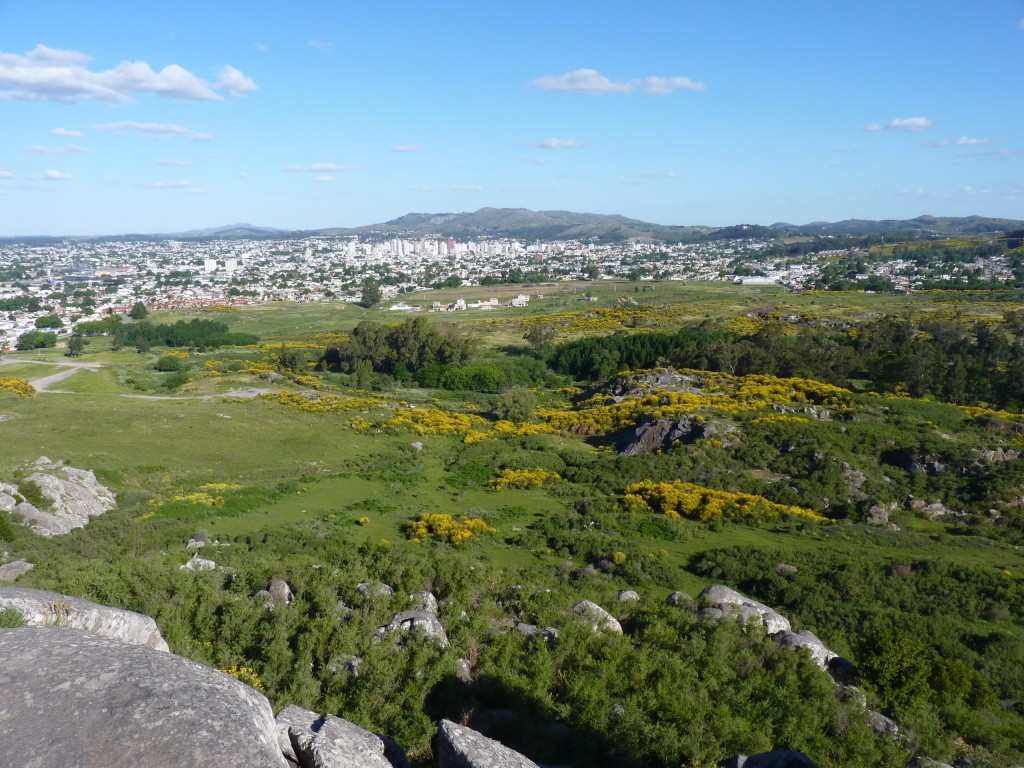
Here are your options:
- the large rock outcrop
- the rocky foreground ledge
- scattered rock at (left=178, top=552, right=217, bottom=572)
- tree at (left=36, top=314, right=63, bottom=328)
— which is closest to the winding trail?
the large rock outcrop

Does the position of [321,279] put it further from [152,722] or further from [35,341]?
[152,722]

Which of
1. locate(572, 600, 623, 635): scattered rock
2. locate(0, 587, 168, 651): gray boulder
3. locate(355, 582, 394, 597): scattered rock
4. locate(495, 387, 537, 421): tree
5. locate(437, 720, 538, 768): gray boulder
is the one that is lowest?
locate(495, 387, 537, 421): tree

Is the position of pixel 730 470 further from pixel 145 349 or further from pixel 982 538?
pixel 145 349

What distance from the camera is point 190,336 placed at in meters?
79.1

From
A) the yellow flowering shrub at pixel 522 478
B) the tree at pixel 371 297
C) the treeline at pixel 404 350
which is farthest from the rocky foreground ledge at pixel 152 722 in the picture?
the tree at pixel 371 297

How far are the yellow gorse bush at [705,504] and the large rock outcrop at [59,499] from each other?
66.0 feet

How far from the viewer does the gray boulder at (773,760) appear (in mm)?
8461

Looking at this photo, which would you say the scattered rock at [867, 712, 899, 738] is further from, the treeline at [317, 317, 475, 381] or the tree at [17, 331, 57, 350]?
the tree at [17, 331, 57, 350]

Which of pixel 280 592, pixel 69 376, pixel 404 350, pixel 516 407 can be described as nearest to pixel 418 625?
pixel 280 592

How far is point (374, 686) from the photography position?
997cm

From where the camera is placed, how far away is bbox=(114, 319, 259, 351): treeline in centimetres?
7651

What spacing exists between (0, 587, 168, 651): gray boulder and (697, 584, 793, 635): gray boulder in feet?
36.9

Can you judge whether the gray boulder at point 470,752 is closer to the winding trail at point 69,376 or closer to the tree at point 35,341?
the winding trail at point 69,376

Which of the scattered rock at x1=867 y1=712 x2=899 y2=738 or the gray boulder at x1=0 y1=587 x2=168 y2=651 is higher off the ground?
the gray boulder at x1=0 y1=587 x2=168 y2=651
